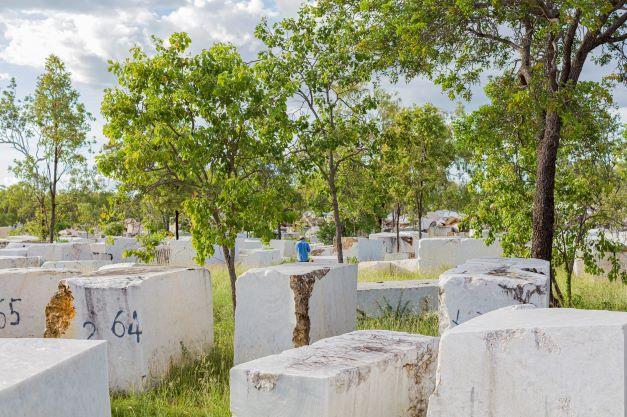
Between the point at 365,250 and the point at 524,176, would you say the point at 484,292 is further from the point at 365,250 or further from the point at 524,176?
the point at 365,250

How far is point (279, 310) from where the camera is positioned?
7512 mm

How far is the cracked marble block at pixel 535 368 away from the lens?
11.6 ft

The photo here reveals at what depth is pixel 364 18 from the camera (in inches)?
468

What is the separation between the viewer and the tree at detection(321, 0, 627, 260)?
9.71m

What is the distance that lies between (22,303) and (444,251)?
1228 centimetres

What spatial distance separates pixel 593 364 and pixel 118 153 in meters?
7.66

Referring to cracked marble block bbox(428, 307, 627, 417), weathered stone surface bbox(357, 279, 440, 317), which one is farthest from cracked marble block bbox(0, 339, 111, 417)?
weathered stone surface bbox(357, 279, 440, 317)

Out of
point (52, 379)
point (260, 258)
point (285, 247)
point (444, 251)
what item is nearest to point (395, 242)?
point (285, 247)

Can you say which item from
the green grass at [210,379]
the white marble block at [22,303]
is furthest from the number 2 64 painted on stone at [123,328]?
the white marble block at [22,303]

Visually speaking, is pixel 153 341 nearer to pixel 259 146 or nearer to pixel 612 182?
pixel 259 146

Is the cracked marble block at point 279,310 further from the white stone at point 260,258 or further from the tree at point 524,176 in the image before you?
the white stone at point 260,258

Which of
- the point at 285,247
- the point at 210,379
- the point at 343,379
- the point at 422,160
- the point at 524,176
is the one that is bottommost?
the point at 210,379

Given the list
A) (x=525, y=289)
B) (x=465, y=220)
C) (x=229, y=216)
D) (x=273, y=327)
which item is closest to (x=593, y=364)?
(x=525, y=289)

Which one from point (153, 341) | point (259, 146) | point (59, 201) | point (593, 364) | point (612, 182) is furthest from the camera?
point (59, 201)
